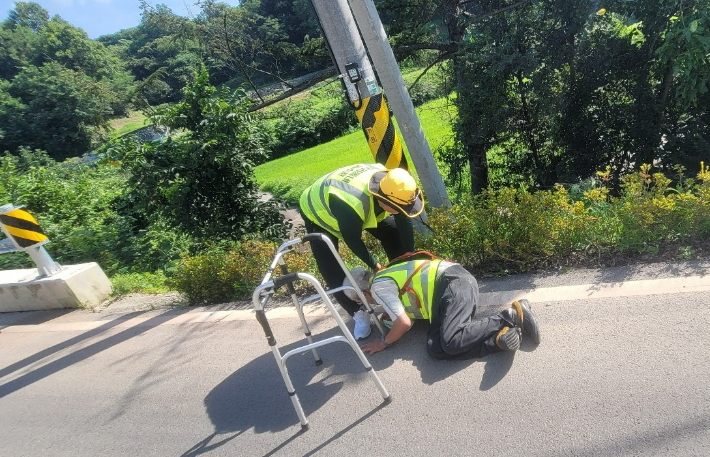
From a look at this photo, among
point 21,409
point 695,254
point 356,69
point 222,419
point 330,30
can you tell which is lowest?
point 695,254

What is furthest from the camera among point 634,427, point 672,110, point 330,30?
point 672,110

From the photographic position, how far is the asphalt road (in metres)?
2.52

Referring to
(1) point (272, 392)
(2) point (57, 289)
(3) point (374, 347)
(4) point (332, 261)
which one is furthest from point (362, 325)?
(2) point (57, 289)

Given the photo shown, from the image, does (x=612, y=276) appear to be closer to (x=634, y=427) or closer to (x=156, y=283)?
(x=634, y=427)

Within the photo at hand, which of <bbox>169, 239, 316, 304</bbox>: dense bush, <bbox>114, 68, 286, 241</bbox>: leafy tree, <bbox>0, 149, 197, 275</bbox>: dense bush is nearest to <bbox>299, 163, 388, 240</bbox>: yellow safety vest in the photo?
<bbox>169, 239, 316, 304</bbox>: dense bush

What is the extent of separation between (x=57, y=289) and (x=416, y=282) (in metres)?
5.15

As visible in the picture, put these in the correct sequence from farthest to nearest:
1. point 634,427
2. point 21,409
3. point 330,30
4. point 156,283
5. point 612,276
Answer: point 156,283 < point 330,30 < point 21,409 < point 612,276 < point 634,427

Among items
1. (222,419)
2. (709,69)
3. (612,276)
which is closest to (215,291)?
(222,419)

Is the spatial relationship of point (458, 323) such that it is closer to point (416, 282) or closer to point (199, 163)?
point (416, 282)

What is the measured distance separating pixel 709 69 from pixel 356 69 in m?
3.60

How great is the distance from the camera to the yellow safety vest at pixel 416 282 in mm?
3479

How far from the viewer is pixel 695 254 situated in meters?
3.59

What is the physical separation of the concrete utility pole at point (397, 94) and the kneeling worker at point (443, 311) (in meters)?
1.51

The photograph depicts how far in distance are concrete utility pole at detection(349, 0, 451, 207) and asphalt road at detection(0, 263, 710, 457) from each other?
145 cm
